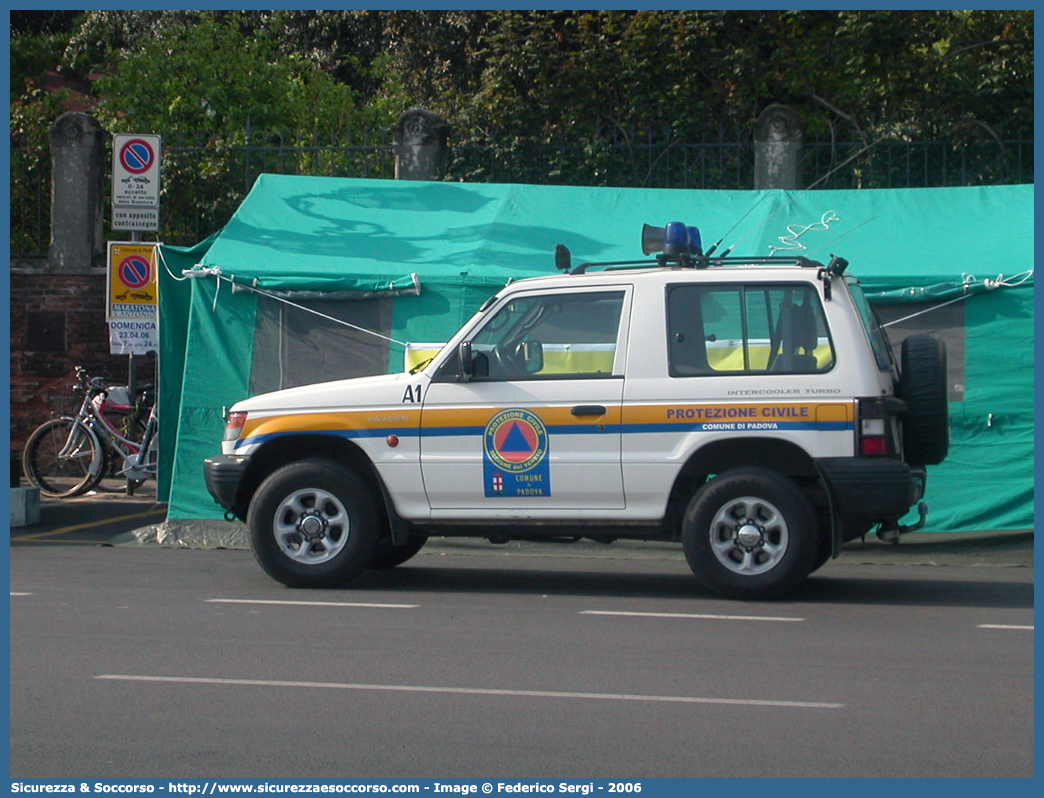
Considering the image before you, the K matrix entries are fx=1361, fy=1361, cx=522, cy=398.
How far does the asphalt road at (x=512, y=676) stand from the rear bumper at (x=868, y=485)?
0.64 m

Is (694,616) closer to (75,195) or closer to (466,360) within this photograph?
(466,360)

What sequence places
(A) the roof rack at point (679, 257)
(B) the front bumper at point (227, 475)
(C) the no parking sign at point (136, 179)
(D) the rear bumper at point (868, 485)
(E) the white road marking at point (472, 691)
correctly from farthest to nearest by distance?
(C) the no parking sign at point (136, 179) < (B) the front bumper at point (227, 475) < (A) the roof rack at point (679, 257) < (D) the rear bumper at point (868, 485) < (E) the white road marking at point (472, 691)

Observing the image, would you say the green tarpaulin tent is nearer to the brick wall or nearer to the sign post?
the sign post

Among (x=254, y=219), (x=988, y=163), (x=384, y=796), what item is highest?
(x=988, y=163)

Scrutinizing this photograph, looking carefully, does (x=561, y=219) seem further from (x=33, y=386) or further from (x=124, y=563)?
(x=33, y=386)

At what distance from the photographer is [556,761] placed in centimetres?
495

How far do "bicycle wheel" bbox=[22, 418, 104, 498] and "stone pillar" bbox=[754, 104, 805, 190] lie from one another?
7707 millimetres

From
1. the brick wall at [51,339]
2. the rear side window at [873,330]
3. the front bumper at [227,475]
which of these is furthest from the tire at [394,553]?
the brick wall at [51,339]

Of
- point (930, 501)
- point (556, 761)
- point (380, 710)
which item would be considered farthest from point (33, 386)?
point (556, 761)

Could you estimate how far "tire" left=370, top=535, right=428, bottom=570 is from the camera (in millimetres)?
9875

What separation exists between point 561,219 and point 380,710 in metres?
7.12

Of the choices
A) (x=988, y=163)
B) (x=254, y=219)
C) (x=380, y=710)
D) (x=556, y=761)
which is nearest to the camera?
(x=556, y=761)

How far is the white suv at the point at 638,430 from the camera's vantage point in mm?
8391

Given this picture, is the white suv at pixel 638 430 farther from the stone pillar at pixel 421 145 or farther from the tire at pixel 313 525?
the stone pillar at pixel 421 145
